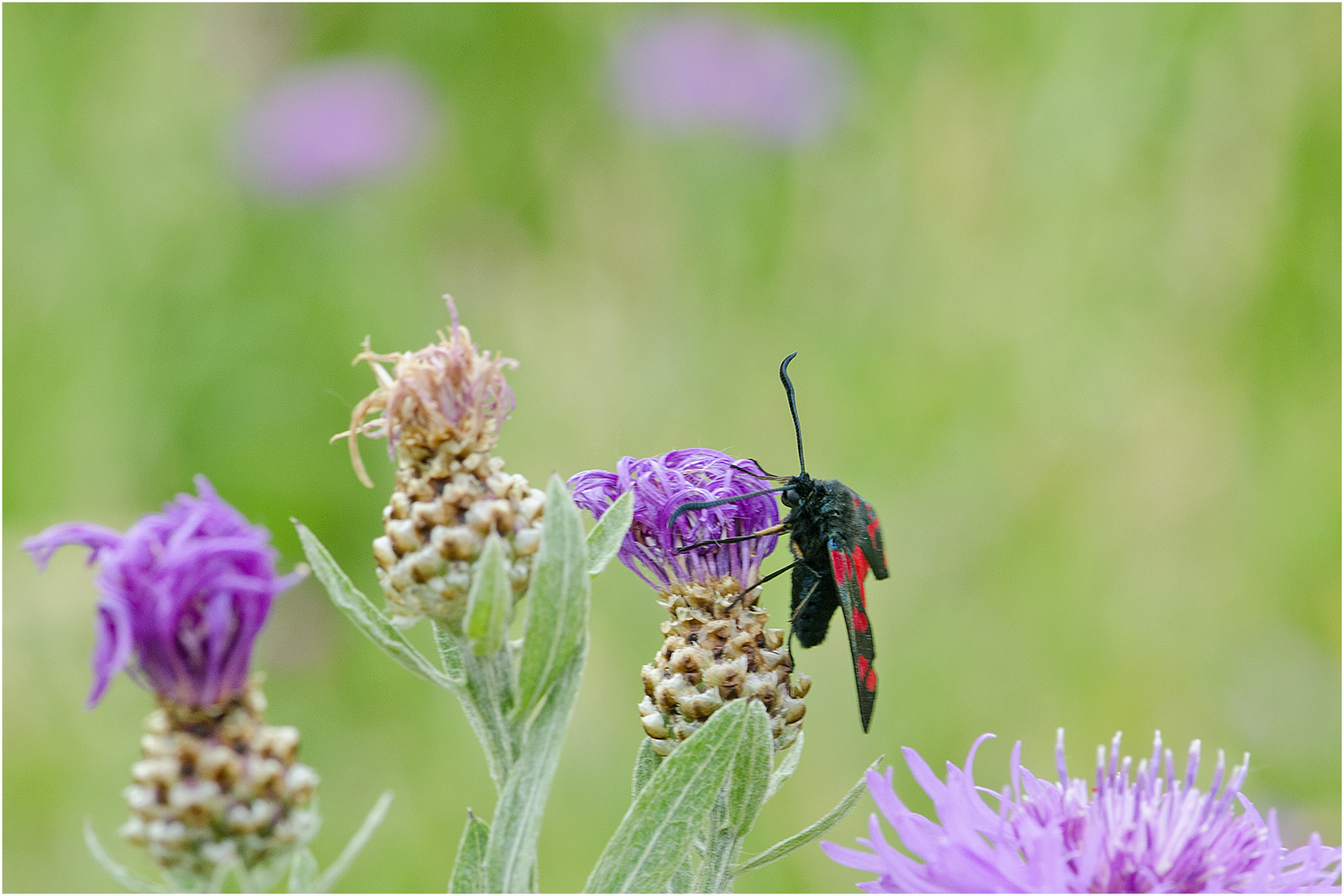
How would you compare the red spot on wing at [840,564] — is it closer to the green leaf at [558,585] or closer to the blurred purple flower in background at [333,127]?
the green leaf at [558,585]

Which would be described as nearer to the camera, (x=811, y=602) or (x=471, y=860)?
(x=471, y=860)

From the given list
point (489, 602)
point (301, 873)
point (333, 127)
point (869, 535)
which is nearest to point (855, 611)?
point (869, 535)

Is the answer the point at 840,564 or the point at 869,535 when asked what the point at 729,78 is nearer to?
the point at 869,535

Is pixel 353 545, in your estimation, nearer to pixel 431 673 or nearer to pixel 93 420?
pixel 93 420

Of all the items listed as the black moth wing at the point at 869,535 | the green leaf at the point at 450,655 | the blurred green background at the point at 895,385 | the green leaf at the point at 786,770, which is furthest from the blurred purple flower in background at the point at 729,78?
the green leaf at the point at 450,655

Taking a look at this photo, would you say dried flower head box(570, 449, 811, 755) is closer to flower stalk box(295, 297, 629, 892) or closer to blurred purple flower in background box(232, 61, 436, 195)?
flower stalk box(295, 297, 629, 892)

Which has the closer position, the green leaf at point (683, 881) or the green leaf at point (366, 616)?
the green leaf at point (366, 616)

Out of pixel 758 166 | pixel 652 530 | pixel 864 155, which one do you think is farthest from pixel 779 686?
pixel 758 166
